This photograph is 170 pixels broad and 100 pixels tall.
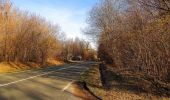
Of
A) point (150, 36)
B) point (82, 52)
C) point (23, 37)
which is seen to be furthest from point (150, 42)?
point (82, 52)

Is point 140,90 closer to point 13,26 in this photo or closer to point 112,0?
point 13,26

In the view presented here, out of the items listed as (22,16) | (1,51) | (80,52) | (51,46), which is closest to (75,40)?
(80,52)

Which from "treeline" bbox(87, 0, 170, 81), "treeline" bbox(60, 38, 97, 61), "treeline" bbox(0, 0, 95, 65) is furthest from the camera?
"treeline" bbox(60, 38, 97, 61)

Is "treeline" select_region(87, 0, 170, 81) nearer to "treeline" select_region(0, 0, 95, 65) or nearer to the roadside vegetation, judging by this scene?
the roadside vegetation

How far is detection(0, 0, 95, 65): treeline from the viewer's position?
148 ft

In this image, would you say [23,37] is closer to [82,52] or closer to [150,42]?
[150,42]

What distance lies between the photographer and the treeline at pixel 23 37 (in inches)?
1775

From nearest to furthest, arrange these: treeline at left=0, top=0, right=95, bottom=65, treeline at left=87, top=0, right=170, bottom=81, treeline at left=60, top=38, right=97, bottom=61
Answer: treeline at left=87, top=0, right=170, bottom=81 < treeline at left=0, top=0, right=95, bottom=65 < treeline at left=60, top=38, right=97, bottom=61

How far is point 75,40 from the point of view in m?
152

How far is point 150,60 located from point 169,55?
2.58 meters

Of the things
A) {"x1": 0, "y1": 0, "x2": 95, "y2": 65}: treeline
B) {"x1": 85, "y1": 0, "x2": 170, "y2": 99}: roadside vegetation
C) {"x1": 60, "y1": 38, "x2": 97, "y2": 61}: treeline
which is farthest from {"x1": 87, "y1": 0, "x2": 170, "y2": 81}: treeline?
{"x1": 60, "y1": 38, "x2": 97, "y2": 61}: treeline

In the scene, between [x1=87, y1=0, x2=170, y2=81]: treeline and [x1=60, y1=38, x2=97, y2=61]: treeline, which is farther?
[x1=60, y1=38, x2=97, y2=61]: treeline

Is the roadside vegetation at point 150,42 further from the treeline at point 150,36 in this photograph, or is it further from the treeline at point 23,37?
the treeline at point 23,37

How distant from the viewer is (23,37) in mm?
→ 51875
